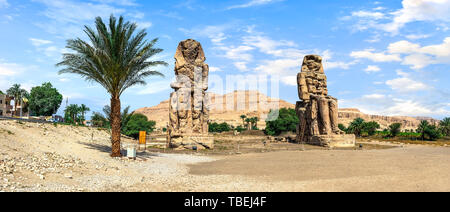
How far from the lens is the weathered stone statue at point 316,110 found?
28.1m

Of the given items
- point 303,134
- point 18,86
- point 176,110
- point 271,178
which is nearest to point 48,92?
point 18,86

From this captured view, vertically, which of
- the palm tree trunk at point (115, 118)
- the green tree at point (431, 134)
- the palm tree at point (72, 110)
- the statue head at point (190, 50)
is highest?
the statue head at point (190, 50)

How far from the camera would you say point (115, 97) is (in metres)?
15.2

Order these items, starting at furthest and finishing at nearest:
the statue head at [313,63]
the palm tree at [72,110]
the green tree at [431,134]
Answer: the palm tree at [72,110] → the green tree at [431,134] → the statue head at [313,63]

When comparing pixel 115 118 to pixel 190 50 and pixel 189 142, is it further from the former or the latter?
pixel 190 50

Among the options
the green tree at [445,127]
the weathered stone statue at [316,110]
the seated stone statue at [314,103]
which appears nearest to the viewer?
the weathered stone statue at [316,110]

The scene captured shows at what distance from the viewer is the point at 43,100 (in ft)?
202

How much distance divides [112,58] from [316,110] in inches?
821

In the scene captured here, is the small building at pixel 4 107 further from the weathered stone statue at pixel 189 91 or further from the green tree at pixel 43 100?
the weathered stone statue at pixel 189 91

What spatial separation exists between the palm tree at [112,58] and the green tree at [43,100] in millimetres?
55225

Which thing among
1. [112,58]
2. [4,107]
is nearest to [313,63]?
[112,58]

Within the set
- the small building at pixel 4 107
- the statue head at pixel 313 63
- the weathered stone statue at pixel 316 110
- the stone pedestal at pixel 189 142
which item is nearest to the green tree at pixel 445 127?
the statue head at pixel 313 63

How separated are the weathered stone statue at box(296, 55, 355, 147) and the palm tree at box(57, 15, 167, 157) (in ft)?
61.9
